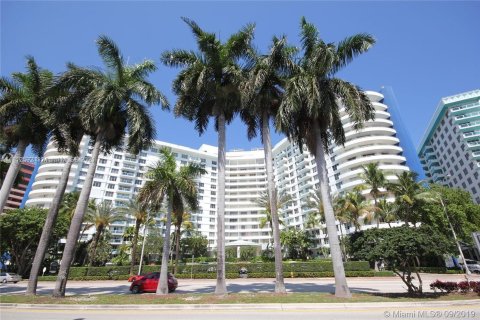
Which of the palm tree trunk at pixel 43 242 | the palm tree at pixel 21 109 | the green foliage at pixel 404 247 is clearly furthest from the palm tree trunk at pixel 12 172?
the green foliage at pixel 404 247

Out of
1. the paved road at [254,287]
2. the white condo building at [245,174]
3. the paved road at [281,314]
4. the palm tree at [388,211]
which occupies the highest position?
the white condo building at [245,174]

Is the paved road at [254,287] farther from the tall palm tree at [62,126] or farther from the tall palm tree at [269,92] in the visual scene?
the tall palm tree at [62,126]

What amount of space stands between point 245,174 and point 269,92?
318ft

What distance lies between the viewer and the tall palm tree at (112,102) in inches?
704

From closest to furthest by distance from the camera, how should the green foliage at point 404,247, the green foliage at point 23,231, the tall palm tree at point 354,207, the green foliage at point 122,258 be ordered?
the green foliage at point 404,247, the green foliage at point 23,231, the tall palm tree at point 354,207, the green foliage at point 122,258

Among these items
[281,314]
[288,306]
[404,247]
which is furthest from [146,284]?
[404,247]

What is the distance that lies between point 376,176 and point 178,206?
33783 millimetres

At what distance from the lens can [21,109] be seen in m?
19.7

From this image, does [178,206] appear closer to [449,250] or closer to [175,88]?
[175,88]

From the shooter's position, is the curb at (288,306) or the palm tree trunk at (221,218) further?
the palm tree trunk at (221,218)

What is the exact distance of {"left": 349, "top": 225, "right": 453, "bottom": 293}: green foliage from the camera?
44.9 ft

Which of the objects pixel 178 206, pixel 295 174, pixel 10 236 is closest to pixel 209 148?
pixel 295 174

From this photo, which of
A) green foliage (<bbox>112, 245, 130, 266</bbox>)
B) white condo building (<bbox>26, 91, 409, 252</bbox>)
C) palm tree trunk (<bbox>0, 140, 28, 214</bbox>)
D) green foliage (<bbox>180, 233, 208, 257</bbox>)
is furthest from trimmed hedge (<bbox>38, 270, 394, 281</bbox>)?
green foliage (<bbox>180, 233, 208, 257</bbox>)

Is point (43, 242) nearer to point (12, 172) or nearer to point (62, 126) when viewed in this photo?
point (12, 172)
